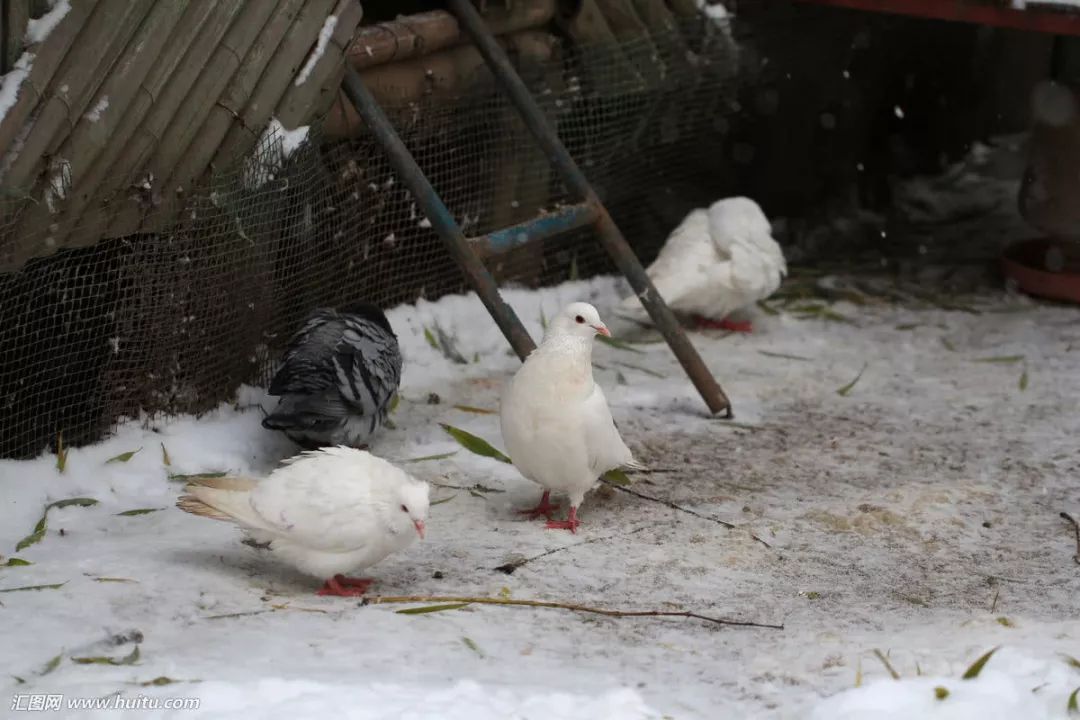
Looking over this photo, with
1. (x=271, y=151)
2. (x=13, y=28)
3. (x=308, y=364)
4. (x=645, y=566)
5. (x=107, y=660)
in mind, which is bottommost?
(x=645, y=566)

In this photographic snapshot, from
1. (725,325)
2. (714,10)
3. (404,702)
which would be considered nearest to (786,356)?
(725,325)

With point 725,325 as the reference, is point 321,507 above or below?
above

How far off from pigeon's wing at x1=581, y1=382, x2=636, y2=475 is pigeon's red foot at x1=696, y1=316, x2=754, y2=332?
223 centimetres

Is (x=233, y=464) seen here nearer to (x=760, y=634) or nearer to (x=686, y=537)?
(x=686, y=537)

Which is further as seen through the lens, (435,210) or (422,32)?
(422,32)

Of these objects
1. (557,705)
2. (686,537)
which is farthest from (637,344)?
(557,705)

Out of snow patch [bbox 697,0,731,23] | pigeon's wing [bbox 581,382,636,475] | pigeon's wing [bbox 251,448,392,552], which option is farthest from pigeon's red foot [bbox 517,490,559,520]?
snow patch [bbox 697,0,731,23]

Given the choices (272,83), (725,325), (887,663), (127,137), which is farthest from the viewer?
(725,325)

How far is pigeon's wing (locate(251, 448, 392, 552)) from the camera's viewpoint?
321 centimetres

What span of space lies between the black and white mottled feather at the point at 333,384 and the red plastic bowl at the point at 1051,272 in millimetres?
3322

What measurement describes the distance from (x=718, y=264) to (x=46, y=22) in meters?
2.96

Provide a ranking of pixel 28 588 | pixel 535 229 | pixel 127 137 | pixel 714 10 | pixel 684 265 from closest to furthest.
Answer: pixel 28 588 < pixel 127 137 < pixel 535 229 < pixel 684 265 < pixel 714 10

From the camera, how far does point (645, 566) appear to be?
141 inches

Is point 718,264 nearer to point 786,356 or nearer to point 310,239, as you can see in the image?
point 786,356
